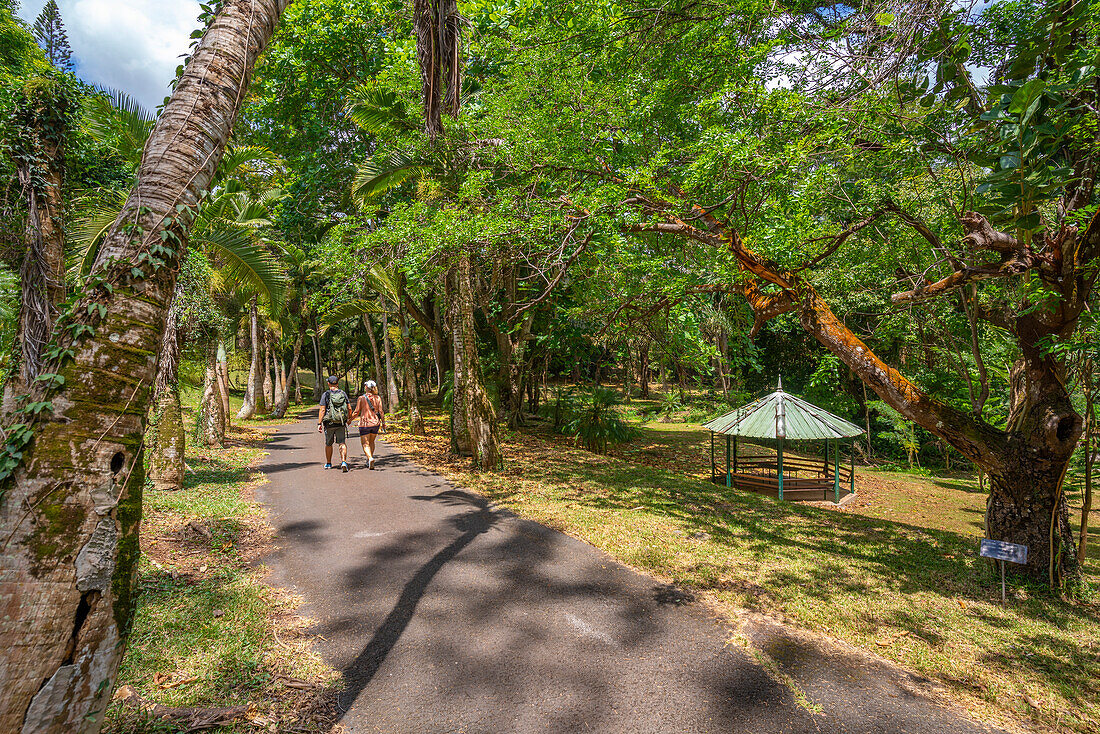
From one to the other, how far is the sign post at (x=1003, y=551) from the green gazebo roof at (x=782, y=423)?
6.69 metres

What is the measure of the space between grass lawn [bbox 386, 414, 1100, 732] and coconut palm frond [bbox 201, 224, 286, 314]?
18.4 feet

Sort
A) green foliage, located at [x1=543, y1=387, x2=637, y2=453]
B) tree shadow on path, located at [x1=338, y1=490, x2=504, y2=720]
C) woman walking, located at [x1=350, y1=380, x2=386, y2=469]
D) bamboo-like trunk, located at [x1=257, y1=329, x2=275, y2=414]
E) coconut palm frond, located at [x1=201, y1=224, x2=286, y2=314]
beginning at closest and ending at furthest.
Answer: tree shadow on path, located at [x1=338, y1=490, x2=504, y2=720] → coconut palm frond, located at [x1=201, y1=224, x2=286, y2=314] → woman walking, located at [x1=350, y1=380, x2=386, y2=469] → green foliage, located at [x1=543, y1=387, x2=637, y2=453] → bamboo-like trunk, located at [x1=257, y1=329, x2=275, y2=414]

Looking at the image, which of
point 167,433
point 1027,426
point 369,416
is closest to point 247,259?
point 167,433

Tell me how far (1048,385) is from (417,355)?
111ft

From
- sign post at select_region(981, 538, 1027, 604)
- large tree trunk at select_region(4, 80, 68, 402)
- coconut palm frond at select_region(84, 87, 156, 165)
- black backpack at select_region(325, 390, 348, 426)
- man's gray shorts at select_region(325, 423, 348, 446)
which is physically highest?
coconut palm frond at select_region(84, 87, 156, 165)

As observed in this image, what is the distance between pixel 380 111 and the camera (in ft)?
37.3

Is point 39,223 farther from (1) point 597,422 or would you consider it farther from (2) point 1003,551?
(1) point 597,422

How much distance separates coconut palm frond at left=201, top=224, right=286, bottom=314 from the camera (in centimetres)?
1013

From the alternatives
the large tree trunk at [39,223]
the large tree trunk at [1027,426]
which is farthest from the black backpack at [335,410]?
the large tree trunk at [1027,426]

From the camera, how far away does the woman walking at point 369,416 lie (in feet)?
35.3

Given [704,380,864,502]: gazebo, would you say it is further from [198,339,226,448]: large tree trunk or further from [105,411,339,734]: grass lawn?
[198,339,226,448]: large tree trunk

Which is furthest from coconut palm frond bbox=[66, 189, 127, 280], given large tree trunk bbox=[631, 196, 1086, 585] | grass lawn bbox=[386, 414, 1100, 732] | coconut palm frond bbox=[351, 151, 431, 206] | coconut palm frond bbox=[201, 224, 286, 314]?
large tree trunk bbox=[631, 196, 1086, 585]

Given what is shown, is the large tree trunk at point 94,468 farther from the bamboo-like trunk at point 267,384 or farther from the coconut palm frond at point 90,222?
the bamboo-like trunk at point 267,384

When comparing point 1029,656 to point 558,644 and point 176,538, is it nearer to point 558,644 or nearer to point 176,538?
point 558,644
